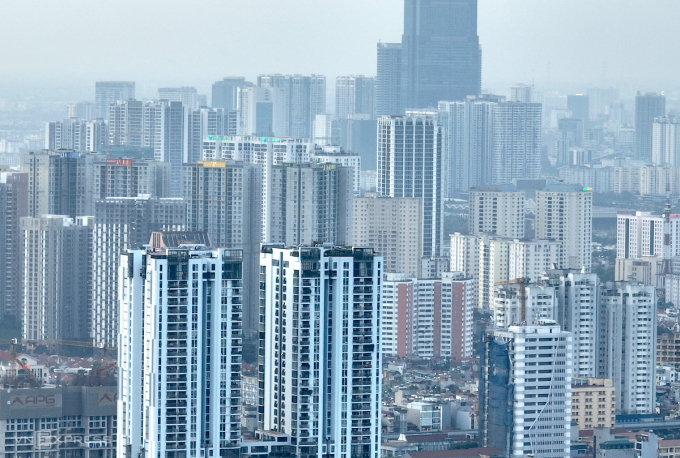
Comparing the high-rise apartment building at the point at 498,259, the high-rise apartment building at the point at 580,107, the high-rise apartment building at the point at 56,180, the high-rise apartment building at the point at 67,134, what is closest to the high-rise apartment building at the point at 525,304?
the high-rise apartment building at the point at 498,259

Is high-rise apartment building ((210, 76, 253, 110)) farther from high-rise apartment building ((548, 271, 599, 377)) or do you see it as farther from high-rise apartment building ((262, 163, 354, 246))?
high-rise apartment building ((548, 271, 599, 377))

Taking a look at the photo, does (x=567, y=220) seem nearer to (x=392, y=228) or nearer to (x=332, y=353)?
(x=392, y=228)

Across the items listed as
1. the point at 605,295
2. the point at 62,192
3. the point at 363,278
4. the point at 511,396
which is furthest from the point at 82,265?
the point at 363,278

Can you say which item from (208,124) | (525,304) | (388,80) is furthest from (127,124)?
(525,304)

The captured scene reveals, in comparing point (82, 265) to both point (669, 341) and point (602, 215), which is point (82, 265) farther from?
point (602, 215)

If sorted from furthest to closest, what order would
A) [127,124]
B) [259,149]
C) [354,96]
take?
[354,96], [127,124], [259,149]

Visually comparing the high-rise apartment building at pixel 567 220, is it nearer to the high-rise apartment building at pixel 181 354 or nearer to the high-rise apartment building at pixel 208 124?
the high-rise apartment building at pixel 208 124

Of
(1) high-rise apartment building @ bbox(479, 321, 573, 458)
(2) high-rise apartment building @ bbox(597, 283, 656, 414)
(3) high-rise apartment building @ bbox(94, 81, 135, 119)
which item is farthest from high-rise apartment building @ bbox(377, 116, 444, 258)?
(1) high-rise apartment building @ bbox(479, 321, 573, 458)
